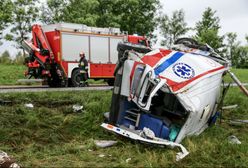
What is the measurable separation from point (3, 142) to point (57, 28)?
11756 mm

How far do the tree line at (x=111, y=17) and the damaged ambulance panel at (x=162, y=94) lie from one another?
19576 millimetres

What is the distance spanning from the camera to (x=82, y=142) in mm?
5777

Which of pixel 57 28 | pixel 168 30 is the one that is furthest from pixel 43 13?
pixel 168 30

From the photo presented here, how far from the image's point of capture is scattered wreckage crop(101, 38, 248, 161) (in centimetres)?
532

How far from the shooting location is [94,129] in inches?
255

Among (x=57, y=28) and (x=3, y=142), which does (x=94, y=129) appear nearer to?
(x=3, y=142)

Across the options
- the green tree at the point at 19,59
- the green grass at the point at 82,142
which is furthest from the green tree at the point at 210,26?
the green grass at the point at 82,142

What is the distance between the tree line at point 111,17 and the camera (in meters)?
29.1

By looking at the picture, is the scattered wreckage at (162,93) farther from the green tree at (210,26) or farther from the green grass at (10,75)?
the green tree at (210,26)

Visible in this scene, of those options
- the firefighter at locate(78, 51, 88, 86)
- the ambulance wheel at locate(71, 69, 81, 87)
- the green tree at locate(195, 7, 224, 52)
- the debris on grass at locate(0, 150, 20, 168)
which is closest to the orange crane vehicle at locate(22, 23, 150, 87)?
the ambulance wheel at locate(71, 69, 81, 87)

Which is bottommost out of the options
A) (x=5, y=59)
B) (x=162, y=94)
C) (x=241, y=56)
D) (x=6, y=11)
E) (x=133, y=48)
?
(x=241, y=56)

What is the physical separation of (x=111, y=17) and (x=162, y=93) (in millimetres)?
32811

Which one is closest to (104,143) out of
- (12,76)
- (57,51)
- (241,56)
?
(57,51)

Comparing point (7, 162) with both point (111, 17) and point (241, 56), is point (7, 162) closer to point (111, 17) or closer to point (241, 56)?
point (111, 17)
